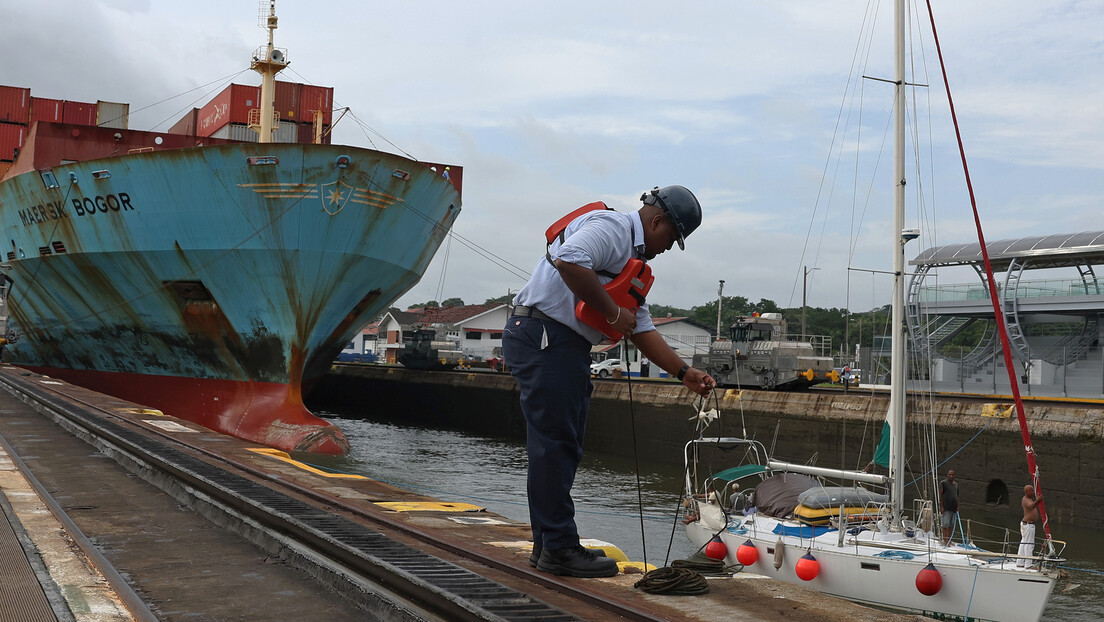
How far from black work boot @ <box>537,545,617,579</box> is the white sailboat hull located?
483 centimetres

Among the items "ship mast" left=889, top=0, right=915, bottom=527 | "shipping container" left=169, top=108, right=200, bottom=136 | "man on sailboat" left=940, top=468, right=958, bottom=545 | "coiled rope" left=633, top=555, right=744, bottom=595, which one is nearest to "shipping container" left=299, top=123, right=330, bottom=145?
"shipping container" left=169, top=108, right=200, bottom=136

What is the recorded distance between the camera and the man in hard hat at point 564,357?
11.7 feet

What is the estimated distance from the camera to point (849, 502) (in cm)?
1124

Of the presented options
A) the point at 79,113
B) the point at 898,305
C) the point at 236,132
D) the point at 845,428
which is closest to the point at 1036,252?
the point at 845,428

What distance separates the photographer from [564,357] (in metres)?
3.59

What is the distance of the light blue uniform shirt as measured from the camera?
3.49m

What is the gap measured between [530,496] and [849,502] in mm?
8602

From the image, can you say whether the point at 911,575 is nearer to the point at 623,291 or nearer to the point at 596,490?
the point at 623,291

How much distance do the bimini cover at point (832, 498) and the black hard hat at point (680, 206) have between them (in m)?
7.43

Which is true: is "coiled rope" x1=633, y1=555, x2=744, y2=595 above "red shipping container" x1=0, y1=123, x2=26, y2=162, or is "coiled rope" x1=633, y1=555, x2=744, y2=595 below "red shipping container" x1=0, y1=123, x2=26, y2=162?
below

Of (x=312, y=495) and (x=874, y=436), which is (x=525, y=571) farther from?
(x=874, y=436)

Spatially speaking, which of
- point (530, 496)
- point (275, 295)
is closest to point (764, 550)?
point (530, 496)

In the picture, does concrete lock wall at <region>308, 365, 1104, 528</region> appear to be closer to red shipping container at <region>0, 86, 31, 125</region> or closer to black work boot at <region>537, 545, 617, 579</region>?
black work boot at <region>537, 545, 617, 579</region>

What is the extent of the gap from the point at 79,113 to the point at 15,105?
193 cm
